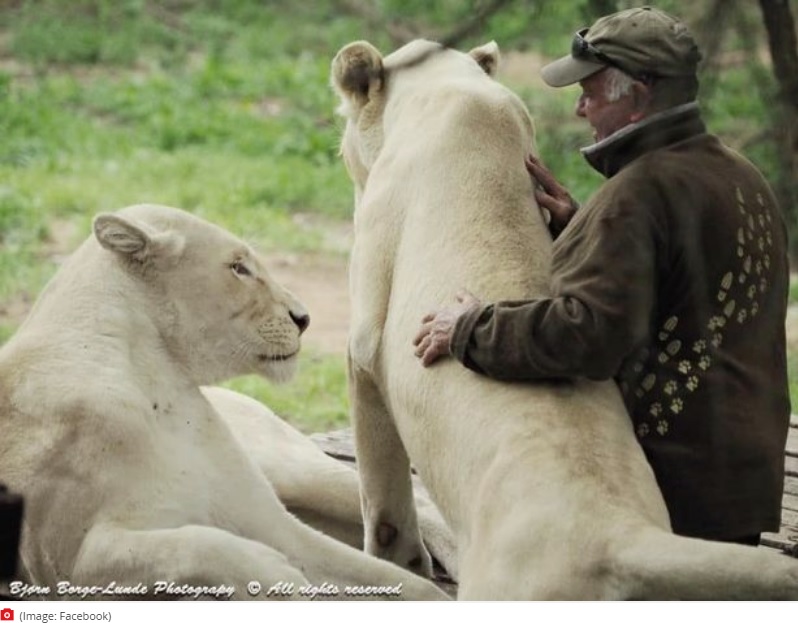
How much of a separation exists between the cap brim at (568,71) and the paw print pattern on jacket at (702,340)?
18.7 inches

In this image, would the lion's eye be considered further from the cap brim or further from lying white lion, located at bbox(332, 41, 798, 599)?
the cap brim

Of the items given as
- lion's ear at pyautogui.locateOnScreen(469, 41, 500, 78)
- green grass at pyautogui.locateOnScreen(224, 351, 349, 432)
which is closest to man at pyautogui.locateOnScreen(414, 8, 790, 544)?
lion's ear at pyautogui.locateOnScreen(469, 41, 500, 78)

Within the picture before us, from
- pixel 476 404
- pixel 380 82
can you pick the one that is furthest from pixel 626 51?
pixel 380 82

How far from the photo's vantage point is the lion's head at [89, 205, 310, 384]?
14.9 ft

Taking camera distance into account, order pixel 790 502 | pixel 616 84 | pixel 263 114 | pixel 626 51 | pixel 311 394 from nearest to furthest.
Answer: pixel 626 51 < pixel 616 84 < pixel 790 502 < pixel 311 394 < pixel 263 114

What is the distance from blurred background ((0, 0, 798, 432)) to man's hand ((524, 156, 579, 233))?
4.5 inches

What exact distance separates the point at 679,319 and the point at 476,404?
0.54 meters

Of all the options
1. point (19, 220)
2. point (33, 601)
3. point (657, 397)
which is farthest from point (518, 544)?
point (19, 220)

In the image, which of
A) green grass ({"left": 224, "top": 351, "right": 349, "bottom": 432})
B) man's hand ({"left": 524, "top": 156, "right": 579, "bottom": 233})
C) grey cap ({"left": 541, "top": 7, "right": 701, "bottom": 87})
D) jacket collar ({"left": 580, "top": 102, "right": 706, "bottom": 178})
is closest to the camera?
grey cap ({"left": 541, "top": 7, "right": 701, "bottom": 87})

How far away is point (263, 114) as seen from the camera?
14852 millimetres

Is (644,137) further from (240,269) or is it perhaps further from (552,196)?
(240,269)

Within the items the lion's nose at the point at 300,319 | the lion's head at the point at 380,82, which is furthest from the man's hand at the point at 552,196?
the lion's nose at the point at 300,319
